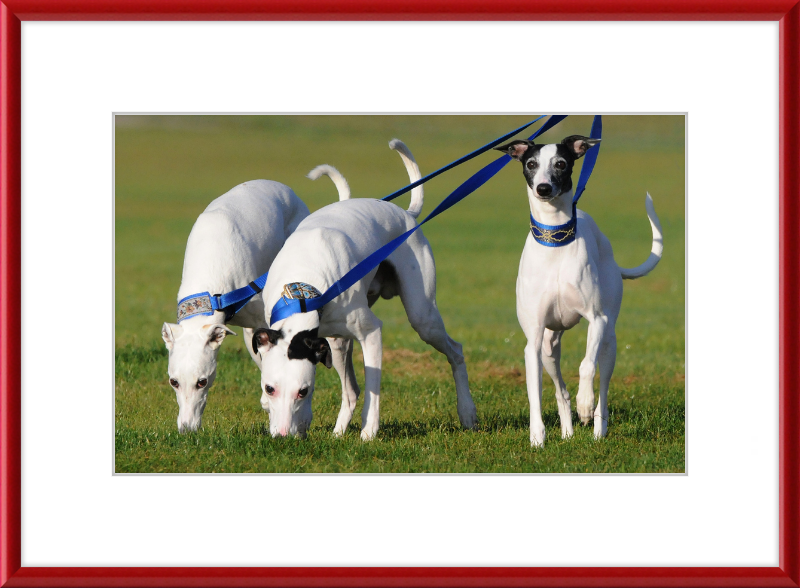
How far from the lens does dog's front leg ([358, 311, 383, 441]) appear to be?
825 centimetres

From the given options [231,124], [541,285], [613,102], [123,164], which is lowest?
[541,285]

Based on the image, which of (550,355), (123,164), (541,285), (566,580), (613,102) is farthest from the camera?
(123,164)

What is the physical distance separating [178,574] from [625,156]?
45.8m

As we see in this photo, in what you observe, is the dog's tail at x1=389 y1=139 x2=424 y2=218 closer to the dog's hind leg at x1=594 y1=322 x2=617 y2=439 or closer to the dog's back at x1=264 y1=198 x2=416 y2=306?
the dog's back at x1=264 y1=198 x2=416 y2=306

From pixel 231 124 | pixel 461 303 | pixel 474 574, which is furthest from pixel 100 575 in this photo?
pixel 231 124

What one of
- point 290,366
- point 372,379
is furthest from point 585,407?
point 290,366

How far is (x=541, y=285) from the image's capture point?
7637 millimetres

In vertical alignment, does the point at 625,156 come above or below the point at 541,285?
above

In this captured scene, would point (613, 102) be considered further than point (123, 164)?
No

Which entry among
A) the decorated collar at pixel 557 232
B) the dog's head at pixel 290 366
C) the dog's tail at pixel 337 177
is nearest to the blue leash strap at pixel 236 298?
the dog's head at pixel 290 366

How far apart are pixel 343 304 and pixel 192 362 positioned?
4.12 feet

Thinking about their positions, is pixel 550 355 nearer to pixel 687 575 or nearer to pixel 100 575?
pixel 687 575

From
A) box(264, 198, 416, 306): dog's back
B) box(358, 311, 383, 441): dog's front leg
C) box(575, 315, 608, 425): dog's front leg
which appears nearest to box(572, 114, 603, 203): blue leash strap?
box(575, 315, 608, 425): dog's front leg

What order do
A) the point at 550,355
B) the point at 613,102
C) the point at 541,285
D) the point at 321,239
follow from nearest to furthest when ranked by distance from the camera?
the point at 613,102
the point at 541,285
the point at 321,239
the point at 550,355
